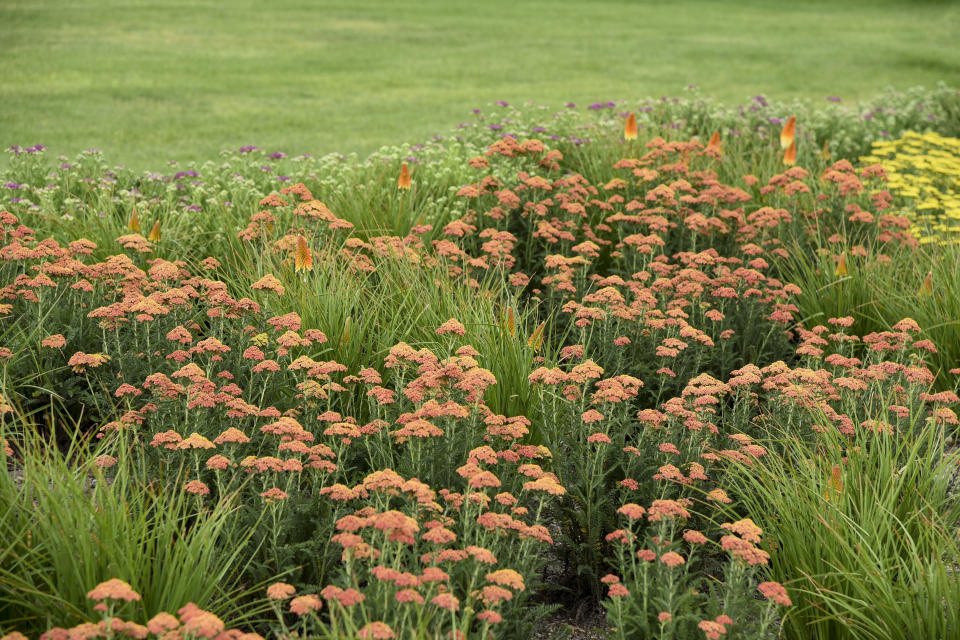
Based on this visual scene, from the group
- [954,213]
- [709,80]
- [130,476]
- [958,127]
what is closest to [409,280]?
[130,476]

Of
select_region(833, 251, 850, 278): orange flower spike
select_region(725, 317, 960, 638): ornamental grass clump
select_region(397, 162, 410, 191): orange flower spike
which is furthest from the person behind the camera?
select_region(397, 162, 410, 191): orange flower spike

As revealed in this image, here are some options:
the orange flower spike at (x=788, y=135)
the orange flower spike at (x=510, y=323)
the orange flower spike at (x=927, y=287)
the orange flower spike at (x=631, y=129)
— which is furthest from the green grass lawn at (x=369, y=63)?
the orange flower spike at (x=927, y=287)

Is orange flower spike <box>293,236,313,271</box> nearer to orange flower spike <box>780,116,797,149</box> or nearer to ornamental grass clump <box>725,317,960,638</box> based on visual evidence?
ornamental grass clump <box>725,317,960,638</box>

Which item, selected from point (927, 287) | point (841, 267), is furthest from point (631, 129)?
point (927, 287)

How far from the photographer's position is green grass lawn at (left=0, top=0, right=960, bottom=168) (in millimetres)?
13836

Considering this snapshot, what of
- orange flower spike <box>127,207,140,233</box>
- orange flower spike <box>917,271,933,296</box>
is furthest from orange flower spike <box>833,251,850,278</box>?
orange flower spike <box>127,207,140,233</box>

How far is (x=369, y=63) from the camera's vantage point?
19.2 meters

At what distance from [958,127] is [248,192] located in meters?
10.1

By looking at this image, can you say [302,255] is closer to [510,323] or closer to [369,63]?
[510,323]

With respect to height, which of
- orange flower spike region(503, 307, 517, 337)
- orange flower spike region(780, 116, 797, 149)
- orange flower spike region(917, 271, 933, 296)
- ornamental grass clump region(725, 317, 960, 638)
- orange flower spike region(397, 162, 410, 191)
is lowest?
ornamental grass clump region(725, 317, 960, 638)

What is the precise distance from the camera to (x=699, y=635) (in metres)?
3.46

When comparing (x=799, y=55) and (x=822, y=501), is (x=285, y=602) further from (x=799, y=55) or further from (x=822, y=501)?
(x=799, y=55)

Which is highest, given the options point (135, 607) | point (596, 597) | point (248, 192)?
point (248, 192)

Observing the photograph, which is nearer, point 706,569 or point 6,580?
point 6,580
